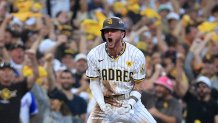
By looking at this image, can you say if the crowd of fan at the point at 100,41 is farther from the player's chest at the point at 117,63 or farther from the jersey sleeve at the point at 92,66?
the player's chest at the point at 117,63

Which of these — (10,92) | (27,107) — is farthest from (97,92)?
(27,107)

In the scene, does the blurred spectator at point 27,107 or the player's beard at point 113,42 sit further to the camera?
the blurred spectator at point 27,107

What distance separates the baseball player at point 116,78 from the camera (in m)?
11.7

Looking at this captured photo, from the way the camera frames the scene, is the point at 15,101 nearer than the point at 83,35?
Yes

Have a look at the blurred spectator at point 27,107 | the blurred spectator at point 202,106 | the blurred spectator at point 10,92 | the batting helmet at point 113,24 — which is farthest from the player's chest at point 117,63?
the blurred spectator at point 202,106

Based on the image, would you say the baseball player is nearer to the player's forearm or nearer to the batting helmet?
the player's forearm

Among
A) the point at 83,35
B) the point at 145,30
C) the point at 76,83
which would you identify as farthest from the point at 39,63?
the point at 145,30

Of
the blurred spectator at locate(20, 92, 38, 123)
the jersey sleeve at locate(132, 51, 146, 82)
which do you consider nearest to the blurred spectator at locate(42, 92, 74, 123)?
the blurred spectator at locate(20, 92, 38, 123)

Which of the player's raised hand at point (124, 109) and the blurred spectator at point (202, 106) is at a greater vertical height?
the player's raised hand at point (124, 109)

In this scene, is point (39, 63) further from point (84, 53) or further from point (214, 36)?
point (214, 36)

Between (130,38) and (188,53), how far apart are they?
1.28 meters

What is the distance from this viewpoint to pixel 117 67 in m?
11.8

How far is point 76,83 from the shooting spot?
16.8 meters

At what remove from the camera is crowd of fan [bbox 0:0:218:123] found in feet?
51.0
